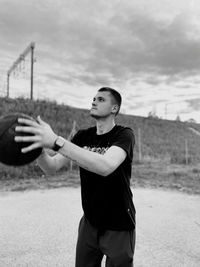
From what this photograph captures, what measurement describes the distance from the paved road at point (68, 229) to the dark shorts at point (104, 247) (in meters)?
1.43

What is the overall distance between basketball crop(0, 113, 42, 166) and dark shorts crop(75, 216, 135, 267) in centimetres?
85

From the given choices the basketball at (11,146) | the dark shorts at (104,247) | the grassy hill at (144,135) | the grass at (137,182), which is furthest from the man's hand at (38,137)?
the grassy hill at (144,135)

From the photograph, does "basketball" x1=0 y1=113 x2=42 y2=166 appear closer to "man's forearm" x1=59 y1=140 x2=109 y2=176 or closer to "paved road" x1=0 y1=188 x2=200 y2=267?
"man's forearm" x1=59 y1=140 x2=109 y2=176

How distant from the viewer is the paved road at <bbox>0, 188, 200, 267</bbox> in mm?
3998

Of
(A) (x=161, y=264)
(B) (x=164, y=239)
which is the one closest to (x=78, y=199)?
(B) (x=164, y=239)

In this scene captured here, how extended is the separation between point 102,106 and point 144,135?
25682mm

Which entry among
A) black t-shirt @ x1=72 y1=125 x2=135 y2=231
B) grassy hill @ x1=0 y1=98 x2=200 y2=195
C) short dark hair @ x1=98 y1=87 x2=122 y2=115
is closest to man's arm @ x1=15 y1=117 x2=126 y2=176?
black t-shirt @ x1=72 y1=125 x2=135 y2=231

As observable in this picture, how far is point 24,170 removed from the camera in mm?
10938

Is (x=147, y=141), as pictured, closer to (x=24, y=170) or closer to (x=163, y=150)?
(x=163, y=150)

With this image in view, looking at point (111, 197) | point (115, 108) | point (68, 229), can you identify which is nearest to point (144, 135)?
point (68, 229)

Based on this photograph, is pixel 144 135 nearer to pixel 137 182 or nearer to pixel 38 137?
pixel 137 182

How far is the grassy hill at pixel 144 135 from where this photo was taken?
12093 mm

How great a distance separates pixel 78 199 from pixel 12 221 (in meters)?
2.14

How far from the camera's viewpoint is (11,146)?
2074 millimetres
